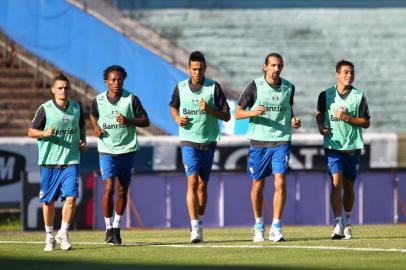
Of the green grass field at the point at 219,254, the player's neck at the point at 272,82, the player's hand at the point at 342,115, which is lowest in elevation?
the green grass field at the point at 219,254

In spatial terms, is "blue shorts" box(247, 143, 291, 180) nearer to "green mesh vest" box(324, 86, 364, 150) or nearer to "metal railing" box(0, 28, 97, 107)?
"green mesh vest" box(324, 86, 364, 150)

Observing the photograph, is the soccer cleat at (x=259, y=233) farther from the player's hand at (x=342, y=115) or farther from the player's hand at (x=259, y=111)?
the player's hand at (x=342, y=115)

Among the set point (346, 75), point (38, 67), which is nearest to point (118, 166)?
point (346, 75)

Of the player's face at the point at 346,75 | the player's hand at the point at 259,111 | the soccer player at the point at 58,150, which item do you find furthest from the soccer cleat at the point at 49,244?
the player's face at the point at 346,75

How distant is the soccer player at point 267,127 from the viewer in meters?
15.9

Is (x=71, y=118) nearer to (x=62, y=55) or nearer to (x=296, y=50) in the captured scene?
(x=62, y=55)

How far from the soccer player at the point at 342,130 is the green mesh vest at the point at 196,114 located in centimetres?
138

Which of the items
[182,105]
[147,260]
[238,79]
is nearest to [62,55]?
[238,79]

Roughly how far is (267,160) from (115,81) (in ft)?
6.93

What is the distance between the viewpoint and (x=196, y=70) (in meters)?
16.1

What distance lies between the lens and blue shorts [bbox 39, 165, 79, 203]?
15.3m

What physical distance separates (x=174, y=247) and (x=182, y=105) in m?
2.00

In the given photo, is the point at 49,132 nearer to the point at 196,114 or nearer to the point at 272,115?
the point at 196,114

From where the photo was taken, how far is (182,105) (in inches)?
643
